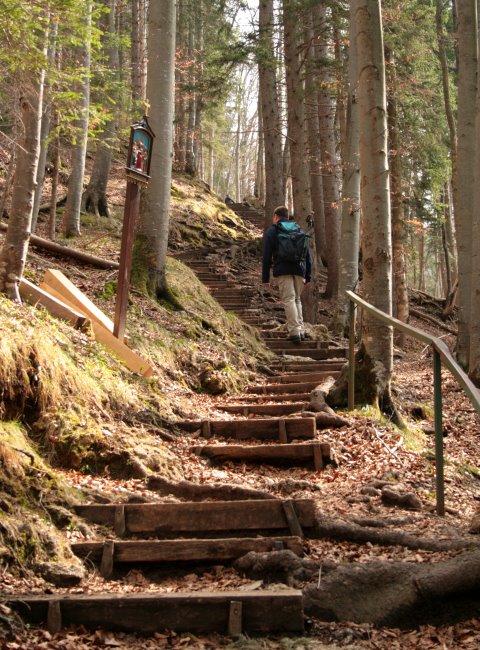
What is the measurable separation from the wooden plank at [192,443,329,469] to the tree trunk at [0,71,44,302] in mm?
2643

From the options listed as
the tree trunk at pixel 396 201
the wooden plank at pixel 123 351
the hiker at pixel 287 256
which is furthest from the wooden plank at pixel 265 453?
the tree trunk at pixel 396 201

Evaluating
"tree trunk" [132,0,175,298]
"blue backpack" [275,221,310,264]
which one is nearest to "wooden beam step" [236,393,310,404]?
"blue backpack" [275,221,310,264]

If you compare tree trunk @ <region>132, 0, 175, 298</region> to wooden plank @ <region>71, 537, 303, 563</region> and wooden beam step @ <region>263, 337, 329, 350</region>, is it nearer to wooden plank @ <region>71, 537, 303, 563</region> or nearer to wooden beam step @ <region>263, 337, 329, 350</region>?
wooden beam step @ <region>263, 337, 329, 350</region>

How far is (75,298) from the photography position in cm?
789

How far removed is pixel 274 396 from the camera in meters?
8.57

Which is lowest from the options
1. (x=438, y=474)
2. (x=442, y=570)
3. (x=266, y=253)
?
(x=442, y=570)

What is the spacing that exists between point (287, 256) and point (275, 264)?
0.30 meters

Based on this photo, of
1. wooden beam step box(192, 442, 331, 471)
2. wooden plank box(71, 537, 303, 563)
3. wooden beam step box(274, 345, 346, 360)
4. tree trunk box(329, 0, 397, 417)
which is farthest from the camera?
wooden beam step box(274, 345, 346, 360)

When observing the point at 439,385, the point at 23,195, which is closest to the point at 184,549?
the point at 439,385

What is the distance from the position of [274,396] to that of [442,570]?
200 inches

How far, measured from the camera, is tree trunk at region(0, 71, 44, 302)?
685cm

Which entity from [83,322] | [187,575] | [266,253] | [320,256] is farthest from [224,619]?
[320,256]

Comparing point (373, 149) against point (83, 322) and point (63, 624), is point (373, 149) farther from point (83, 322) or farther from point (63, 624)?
point (63, 624)

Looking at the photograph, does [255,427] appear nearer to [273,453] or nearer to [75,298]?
[273,453]
